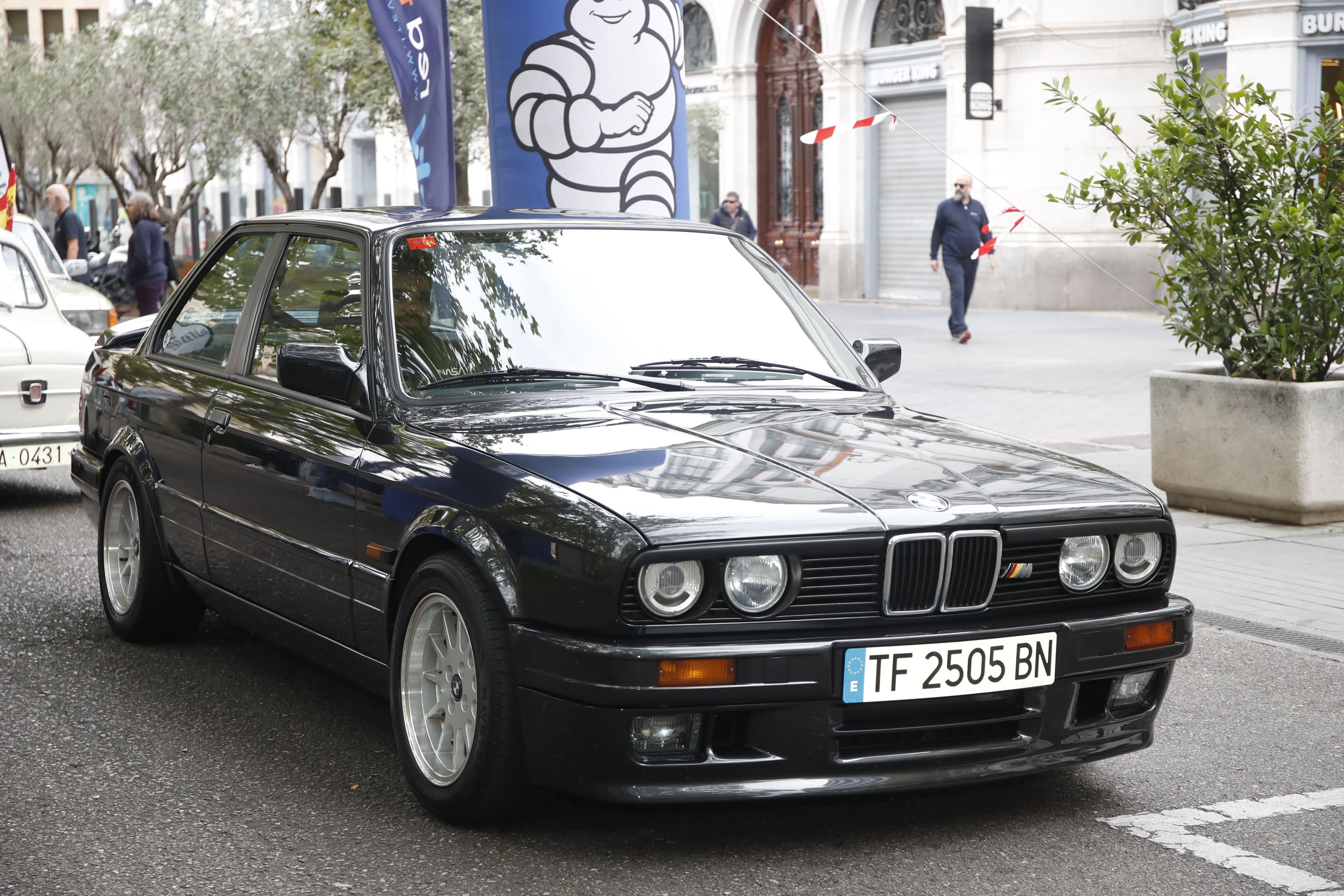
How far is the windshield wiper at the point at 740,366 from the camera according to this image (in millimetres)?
4879

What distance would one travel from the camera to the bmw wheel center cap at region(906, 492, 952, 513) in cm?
391

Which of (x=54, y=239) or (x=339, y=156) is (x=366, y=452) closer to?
(x=54, y=239)

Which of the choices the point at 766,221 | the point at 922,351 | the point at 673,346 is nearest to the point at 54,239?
the point at 922,351

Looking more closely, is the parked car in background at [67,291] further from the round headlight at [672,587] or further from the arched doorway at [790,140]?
the arched doorway at [790,140]

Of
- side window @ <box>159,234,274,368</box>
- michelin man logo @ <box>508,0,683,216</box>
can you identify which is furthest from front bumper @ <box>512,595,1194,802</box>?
michelin man logo @ <box>508,0,683,216</box>

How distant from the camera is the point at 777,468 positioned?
13.4 ft

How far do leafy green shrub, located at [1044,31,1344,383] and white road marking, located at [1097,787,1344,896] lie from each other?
4.27 metres

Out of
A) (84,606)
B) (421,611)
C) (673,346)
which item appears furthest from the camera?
(84,606)

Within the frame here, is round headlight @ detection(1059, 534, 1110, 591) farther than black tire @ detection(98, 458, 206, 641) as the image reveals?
No

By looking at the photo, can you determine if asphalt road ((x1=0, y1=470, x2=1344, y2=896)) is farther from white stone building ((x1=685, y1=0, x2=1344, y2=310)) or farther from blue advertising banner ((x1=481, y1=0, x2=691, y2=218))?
white stone building ((x1=685, y1=0, x2=1344, y2=310))

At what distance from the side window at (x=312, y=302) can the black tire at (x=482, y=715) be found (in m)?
0.98

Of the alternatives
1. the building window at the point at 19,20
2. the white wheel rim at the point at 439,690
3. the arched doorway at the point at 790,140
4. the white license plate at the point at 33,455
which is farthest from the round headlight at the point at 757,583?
the building window at the point at 19,20

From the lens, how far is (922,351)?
18719 mm

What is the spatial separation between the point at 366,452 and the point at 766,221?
94.4ft
